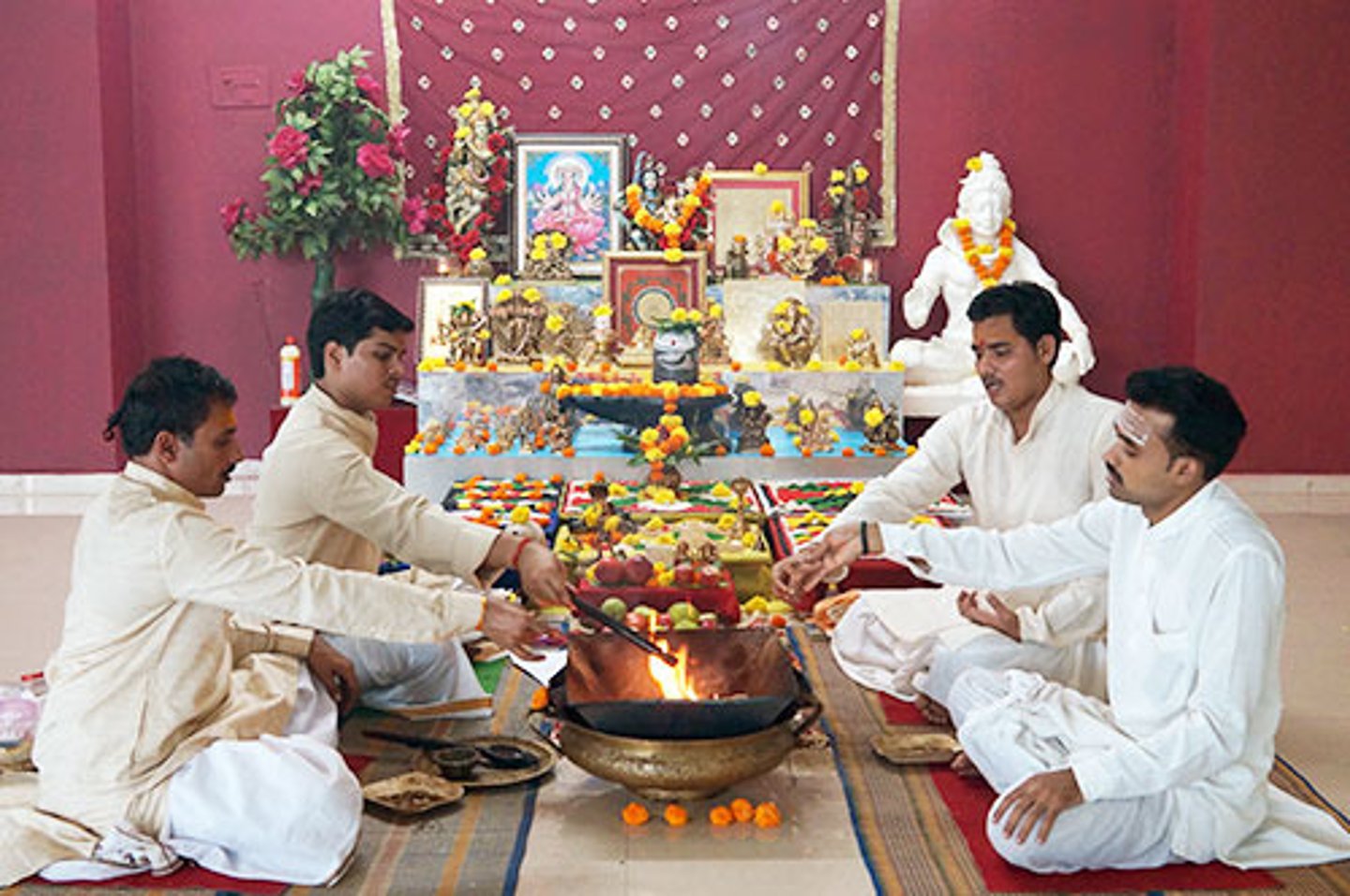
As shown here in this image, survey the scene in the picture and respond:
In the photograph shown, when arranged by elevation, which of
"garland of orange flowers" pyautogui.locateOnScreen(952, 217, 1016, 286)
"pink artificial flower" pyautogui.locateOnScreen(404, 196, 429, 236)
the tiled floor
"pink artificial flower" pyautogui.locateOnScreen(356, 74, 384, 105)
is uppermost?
"pink artificial flower" pyautogui.locateOnScreen(356, 74, 384, 105)

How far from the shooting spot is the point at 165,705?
318 centimetres

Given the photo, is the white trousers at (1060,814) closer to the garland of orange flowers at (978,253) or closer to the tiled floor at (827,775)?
the tiled floor at (827,775)

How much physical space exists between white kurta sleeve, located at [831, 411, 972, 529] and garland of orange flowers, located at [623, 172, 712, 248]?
4.05 m

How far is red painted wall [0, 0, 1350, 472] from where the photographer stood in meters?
8.24

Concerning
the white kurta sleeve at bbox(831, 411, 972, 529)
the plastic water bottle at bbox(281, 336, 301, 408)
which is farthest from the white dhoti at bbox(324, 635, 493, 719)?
the plastic water bottle at bbox(281, 336, 301, 408)

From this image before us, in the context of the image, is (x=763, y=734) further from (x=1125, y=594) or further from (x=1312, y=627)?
(x=1312, y=627)

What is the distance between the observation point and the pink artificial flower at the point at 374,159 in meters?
8.12

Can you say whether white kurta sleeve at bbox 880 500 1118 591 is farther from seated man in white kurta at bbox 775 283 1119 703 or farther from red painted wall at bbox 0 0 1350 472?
red painted wall at bbox 0 0 1350 472

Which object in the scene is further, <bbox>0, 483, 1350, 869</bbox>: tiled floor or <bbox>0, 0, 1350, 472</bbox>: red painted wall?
<bbox>0, 0, 1350, 472</bbox>: red painted wall

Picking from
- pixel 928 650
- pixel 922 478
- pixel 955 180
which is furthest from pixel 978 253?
pixel 928 650

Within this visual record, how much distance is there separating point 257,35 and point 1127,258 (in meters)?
5.04

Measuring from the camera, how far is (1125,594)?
3258 mm

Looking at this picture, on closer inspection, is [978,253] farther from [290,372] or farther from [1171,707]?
[1171,707]

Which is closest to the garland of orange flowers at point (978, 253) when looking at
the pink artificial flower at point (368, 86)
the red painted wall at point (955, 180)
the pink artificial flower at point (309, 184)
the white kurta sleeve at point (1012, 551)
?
the red painted wall at point (955, 180)
